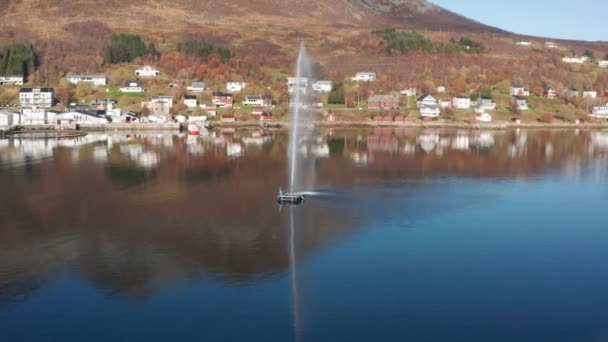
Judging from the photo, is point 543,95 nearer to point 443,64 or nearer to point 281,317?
point 443,64

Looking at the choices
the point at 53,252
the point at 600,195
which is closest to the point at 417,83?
the point at 600,195

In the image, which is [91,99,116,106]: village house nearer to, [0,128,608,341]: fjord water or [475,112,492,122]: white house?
[0,128,608,341]: fjord water

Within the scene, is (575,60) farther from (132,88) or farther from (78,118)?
(78,118)

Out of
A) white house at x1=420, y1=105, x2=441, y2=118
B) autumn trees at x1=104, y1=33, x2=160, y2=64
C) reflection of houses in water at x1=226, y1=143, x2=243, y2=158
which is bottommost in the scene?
reflection of houses in water at x1=226, y1=143, x2=243, y2=158

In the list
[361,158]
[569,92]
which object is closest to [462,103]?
[569,92]

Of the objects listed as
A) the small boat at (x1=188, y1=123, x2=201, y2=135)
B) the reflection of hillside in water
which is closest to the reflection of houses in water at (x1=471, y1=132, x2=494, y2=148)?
the reflection of hillside in water

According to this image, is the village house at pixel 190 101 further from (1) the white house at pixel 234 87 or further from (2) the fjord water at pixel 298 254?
(2) the fjord water at pixel 298 254
